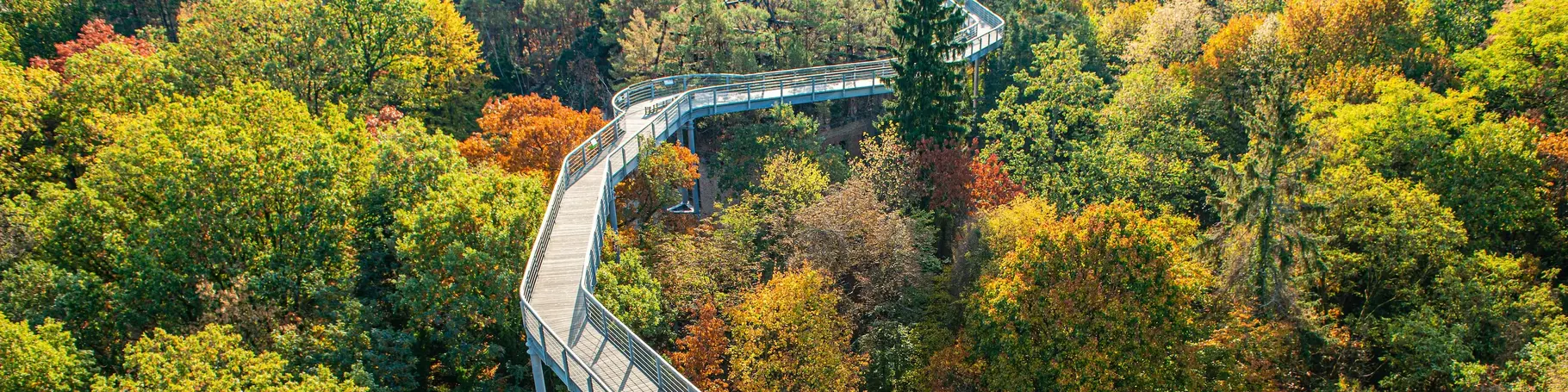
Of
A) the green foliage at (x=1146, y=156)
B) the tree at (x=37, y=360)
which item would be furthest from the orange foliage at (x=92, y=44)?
the green foliage at (x=1146, y=156)

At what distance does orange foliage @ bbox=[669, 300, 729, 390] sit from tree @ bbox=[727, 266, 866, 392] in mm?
395

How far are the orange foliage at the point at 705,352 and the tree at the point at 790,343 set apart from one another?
395 millimetres

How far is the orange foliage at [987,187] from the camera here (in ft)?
115

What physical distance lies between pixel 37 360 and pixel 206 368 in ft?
13.6

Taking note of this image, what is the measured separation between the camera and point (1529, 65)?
32250 mm

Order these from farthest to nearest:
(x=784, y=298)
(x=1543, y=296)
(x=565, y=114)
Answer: (x=565, y=114), (x=784, y=298), (x=1543, y=296)

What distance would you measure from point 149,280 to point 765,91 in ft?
85.2

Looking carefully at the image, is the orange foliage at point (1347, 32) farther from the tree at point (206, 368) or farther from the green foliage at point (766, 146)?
the tree at point (206, 368)

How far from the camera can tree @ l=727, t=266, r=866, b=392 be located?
1081 inches

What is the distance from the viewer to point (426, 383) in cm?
2592

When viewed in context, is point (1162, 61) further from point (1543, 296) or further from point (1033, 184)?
point (1543, 296)

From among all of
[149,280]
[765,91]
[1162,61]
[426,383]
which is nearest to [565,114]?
[765,91]

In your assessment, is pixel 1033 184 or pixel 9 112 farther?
pixel 1033 184

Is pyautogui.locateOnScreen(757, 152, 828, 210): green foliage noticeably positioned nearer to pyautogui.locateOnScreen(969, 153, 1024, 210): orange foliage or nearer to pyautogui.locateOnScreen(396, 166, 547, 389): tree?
pyautogui.locateOnScreen(969, 153, 1024, 210): orange foliage
